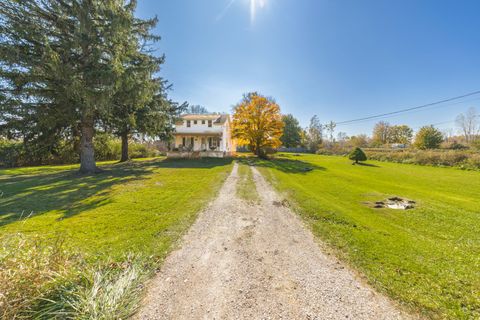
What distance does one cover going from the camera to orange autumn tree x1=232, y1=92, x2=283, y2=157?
22703 mm

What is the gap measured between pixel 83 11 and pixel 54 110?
5.28 meters

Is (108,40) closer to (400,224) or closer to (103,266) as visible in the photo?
(103,266)

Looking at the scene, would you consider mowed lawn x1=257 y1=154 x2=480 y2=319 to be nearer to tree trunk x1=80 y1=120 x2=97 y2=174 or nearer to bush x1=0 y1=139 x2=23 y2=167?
tree trunk x1=80 y1=120 x2=97 y2=174

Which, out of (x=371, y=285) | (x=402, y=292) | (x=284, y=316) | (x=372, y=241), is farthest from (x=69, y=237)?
(x=372, y=241)

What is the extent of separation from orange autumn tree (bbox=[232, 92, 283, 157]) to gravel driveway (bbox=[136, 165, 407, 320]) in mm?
19392

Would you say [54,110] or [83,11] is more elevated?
[83,11]

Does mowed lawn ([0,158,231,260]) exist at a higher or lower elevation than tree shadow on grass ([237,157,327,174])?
lower

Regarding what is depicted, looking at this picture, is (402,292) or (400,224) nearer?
(402,292)

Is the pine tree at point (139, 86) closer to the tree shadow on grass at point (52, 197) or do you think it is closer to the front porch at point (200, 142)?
the tree shadow on grass at point (52, 197)

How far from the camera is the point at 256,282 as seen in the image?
2.92 meters

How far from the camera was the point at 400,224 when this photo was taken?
5367mm

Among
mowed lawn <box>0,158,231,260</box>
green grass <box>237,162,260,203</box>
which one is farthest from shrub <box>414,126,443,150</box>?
mowed lawn <box>0,158,231,260</box>

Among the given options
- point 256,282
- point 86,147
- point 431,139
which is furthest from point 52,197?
point 431,139

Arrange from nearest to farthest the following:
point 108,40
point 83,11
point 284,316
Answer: point 284,316 < point 83,11 < point 108,40
